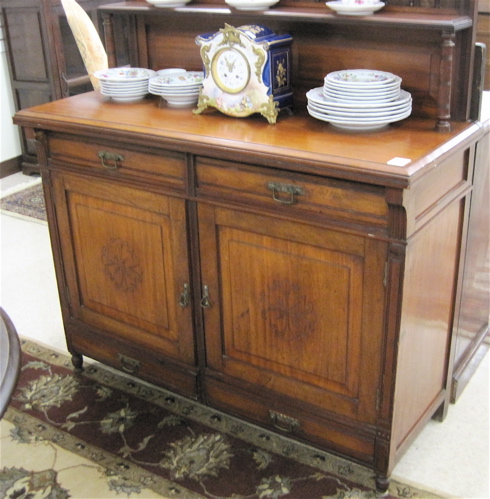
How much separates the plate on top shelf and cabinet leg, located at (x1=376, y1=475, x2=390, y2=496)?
1.14 m

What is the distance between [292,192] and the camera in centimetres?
152

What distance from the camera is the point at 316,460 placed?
1846 mm

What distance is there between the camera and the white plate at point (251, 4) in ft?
5.78

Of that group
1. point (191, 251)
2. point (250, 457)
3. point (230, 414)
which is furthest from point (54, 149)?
point (250, 457)

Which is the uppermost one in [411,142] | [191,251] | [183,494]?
[411,142]

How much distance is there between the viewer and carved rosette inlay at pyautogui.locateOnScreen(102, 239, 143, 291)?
1929 millimetres

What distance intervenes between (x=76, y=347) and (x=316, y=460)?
885mm

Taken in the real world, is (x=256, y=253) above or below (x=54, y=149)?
below

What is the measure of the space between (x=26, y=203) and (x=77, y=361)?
1.62 m

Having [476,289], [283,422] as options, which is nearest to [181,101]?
[283,422]

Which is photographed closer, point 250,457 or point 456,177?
point 456,177

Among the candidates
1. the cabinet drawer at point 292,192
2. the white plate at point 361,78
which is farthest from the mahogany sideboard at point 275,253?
the white plate at point 361,78

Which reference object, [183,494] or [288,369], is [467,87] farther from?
[183,494]

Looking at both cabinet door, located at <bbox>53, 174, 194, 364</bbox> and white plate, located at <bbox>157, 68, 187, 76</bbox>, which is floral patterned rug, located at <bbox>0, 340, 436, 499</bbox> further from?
white plate, located at <bbox>157, 68, 187, 76</bbox>
